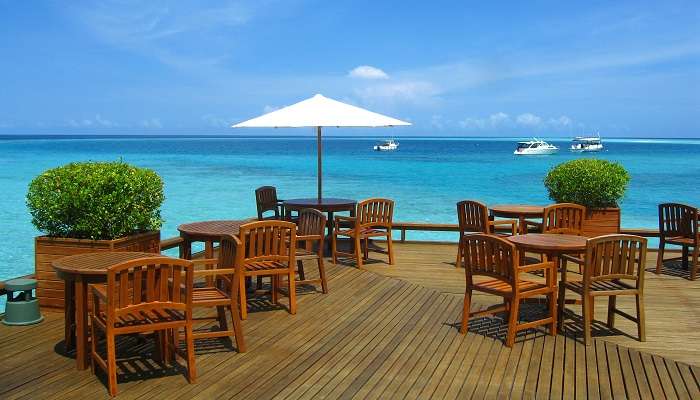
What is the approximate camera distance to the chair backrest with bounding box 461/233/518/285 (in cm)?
448

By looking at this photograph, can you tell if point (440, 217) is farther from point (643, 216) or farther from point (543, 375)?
point (543, 375)

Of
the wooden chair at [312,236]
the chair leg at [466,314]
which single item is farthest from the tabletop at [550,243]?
the wooden chair at [312,236]

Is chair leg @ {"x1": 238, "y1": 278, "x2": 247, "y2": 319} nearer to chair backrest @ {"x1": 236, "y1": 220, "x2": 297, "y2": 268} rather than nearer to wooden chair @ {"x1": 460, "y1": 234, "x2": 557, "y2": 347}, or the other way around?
chair backrest @ {"x1": 236, "y1": 220, "x2": 297, "y2": 268}

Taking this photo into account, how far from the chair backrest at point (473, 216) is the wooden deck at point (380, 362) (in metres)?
1.59

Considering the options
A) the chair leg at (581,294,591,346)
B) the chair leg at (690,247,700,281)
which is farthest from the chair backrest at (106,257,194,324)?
the chair leg at (690,247,700,281)

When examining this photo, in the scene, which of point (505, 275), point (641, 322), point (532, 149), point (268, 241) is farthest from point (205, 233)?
point (532, 149)

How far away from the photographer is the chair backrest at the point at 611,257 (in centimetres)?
454

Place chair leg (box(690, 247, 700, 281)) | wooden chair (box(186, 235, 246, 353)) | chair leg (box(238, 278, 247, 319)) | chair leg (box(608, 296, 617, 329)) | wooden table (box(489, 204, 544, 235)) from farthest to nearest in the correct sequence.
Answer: wooden table (box(489, 204, 544, 235)) < chair leg (box(690, 247, 700, 281)) < chair leg (box(238, 278, 247, 319)) < chair leg (box(608, 296, 617, 329)) < wooden chair (box(186, 235, 246, 353))

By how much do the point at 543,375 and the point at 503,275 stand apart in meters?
0.84

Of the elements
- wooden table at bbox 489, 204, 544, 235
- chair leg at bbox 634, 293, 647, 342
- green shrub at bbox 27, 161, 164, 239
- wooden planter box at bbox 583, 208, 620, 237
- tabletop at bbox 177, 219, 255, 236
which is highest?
green shrub at bbox 27, 161, 164, 239

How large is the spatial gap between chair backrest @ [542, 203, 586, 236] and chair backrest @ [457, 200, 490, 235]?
64 centimetres

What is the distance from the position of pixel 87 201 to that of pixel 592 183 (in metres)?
6.07

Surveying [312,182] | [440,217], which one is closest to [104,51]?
[312,182]

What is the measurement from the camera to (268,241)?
5301 millimetres
